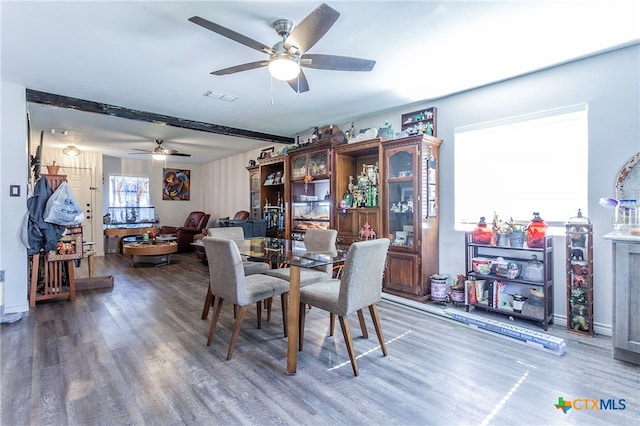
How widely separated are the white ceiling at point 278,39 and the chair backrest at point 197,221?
13.3ft

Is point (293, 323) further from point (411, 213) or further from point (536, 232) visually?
point (536, 232)

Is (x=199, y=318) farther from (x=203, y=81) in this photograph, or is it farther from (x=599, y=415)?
(x=599, y=415)

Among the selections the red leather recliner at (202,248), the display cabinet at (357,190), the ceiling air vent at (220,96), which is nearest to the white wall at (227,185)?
the red leather recliner at (202,248)

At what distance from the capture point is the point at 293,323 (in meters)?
2.12

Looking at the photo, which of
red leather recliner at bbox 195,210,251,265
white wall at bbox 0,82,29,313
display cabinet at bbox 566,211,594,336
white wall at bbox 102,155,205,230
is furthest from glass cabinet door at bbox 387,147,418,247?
white wall at bbox 102,155,205,230

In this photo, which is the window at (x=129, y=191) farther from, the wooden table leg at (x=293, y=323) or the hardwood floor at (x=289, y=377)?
the wooden table leg at (x=293, y=323)

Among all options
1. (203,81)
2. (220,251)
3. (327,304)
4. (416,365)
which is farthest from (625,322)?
(203,81)

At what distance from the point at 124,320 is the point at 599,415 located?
3750 mm

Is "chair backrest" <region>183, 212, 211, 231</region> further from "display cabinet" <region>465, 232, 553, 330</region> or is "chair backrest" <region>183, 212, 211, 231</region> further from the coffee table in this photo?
"display cabinet" <region>465, 232, 553, 330</region>

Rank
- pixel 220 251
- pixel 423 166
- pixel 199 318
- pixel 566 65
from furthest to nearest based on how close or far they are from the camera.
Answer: pixel 423 166 < pixel 199 318 < pixel 566 65 < pixel 220 251

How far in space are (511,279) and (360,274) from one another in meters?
1.87

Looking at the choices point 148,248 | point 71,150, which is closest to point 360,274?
point 148,248

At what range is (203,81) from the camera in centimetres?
326

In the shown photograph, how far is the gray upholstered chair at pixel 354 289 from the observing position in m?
2.00
